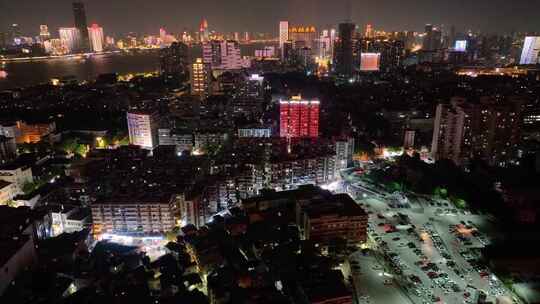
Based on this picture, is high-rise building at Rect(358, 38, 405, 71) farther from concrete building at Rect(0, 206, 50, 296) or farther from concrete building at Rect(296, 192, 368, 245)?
concrete building at Rect(0, 206, 50, 296)

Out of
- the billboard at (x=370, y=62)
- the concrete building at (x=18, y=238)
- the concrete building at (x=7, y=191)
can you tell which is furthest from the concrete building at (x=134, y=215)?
the billboard at (x=370, y=62)

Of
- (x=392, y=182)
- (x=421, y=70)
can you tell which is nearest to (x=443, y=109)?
(x=392, y=182)

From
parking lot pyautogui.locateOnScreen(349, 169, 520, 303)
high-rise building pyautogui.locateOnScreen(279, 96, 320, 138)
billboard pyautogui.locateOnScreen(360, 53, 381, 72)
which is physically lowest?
parking lot pyautogui.locateOnScreen(349, 169, 520, 303)

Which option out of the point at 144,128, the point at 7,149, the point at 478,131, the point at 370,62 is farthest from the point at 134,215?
the point at 370,62

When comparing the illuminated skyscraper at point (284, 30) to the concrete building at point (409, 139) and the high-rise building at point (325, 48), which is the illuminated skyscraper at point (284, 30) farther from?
the concrete building at point (409, 139)

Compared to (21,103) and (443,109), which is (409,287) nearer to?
(443,109)

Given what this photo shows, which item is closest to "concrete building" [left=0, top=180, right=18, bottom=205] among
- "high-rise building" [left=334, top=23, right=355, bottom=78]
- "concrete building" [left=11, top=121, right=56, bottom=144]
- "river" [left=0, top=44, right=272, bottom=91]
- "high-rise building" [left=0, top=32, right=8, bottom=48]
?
"concrete building" [left=11, top=121, right=56, bottom=144]

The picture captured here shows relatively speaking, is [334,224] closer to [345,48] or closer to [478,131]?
[478,131]
